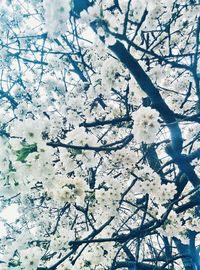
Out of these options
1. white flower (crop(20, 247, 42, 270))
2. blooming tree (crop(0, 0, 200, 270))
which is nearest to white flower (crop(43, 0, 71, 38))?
blooming tree (crop(0, 0, 200, 270))

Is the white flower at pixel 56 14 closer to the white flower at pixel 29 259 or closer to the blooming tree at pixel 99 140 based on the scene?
the blooming tree at pixel 99 140

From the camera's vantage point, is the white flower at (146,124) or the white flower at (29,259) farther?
the white flower at (146,124)

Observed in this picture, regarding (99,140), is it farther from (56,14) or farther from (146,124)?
(56,14)

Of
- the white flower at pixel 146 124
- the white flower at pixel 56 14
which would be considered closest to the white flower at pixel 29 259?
the white flower at pixel 146 124

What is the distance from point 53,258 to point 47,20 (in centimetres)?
271

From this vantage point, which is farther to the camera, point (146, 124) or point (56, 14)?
point (146, 124)

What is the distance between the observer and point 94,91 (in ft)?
15.9

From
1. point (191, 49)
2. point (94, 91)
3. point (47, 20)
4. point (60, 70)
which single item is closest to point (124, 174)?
point (94, 91)

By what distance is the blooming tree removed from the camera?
2.41 m

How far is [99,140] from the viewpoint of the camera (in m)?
3.40

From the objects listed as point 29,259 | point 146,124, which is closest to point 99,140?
point 146,124

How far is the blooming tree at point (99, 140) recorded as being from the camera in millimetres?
2412

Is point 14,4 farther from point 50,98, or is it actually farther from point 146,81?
point 146,81

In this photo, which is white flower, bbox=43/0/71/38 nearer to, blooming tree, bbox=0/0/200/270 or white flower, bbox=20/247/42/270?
blooming tree, bbox=0/0/200/270
